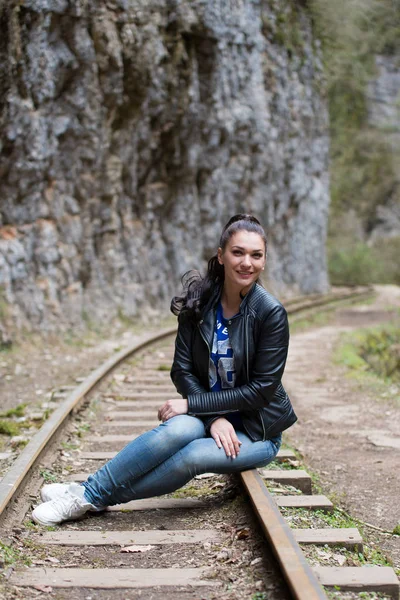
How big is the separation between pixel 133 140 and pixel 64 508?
1076 cm

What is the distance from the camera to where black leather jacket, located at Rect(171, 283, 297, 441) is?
365 cm

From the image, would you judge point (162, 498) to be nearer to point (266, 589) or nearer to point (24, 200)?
point (266, 589)

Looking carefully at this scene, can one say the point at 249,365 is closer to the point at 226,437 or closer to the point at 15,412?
the point at 226,437

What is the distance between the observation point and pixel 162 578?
9.45 ft

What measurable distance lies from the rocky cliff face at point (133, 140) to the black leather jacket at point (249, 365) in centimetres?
645

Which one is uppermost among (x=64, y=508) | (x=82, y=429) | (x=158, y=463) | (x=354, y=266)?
(x=158, y=463)

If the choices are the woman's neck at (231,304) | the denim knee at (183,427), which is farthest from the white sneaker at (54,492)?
the woman's neck at (231,304)

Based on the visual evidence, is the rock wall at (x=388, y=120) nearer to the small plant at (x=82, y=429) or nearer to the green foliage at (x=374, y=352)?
the green foliage at (x=374, y=352)

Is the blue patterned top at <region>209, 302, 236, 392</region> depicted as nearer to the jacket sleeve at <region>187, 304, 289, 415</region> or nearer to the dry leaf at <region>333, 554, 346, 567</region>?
the jacket sleeve at <region>187, 304, 289, 415</region>

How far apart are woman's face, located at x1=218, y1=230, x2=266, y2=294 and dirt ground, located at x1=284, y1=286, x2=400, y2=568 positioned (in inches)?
61.0

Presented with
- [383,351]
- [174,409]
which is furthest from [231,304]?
[383,351]

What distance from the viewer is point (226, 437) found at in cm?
361

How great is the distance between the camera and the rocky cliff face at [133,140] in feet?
33.4

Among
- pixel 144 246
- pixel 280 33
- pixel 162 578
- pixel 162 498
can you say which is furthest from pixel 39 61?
pixel 280 33
